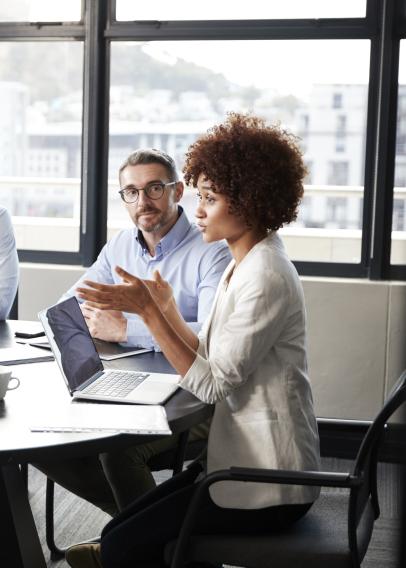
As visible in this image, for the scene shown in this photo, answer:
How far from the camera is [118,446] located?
1.59 meters

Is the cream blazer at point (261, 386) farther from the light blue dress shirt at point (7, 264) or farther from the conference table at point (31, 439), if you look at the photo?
the light blue dress shirt at point (7, 264)

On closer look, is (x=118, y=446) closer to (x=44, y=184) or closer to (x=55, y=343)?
(x=55, y=343)

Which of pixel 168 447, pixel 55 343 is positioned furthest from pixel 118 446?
pixel 168 447

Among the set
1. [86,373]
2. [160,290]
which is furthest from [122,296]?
[86,373]

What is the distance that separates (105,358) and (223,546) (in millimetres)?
842

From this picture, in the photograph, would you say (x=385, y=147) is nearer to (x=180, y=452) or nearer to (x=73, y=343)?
(x=180, y=452)

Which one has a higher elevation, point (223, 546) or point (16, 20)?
point (16, 20)

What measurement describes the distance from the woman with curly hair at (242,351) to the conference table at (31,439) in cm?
11

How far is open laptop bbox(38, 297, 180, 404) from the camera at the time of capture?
1.87 m

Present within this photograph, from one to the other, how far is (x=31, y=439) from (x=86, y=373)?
480 mm

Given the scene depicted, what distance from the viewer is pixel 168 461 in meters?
2.30

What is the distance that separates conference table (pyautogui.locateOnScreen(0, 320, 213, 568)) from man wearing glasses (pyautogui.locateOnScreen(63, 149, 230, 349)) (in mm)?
518

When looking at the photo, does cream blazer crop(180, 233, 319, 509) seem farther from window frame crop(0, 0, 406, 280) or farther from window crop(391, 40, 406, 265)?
window crop(391, 40, 406, 265)

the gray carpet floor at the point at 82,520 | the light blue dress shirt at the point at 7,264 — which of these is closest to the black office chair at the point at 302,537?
the gray carpet floor at the point at 82,520
